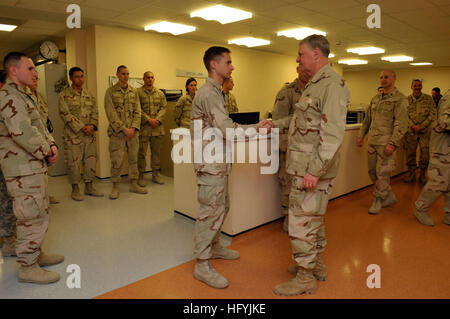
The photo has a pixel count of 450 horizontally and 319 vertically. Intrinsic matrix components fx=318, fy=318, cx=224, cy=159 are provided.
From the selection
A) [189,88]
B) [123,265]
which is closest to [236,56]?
[189,88]

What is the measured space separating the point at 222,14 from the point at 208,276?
146 inches

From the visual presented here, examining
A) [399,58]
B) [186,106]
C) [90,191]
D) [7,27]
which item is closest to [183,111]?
[186,106]

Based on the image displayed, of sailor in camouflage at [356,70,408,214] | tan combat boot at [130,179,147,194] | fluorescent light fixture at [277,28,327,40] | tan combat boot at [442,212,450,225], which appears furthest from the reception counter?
fluorescent light fixture at [277,28,327,40]

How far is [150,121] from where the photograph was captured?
491 cm

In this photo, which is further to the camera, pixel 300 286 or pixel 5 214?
pixel 5 214

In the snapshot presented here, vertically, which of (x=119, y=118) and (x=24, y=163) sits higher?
(x=119, y=118)

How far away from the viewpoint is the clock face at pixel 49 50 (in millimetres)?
6215

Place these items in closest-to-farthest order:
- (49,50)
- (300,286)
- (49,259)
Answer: (300,286)
(49,259)
(49,50)

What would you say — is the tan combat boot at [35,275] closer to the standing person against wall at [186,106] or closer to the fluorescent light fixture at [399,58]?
the standing person against wall at [186,106]

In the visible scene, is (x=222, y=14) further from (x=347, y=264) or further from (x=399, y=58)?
(x=399, y=58)

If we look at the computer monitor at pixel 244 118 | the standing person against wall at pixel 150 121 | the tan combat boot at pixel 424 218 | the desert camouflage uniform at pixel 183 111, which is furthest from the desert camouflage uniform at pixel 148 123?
the tan combat boot at pixel 424 218

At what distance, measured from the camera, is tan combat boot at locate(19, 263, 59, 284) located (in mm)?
2280

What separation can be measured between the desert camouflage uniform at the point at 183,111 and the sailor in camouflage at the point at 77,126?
130 centimetres

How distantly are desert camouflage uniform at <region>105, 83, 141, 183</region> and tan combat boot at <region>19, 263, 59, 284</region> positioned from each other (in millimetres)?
2160
